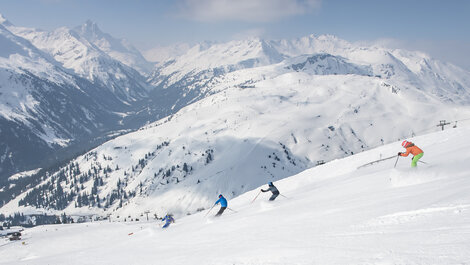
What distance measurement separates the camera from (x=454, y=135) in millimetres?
39062

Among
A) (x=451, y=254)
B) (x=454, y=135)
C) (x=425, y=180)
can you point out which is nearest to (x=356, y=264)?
(x=451, y=254)

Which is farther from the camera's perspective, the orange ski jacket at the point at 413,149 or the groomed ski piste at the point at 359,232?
the orange ski jacket at the point at 413,149

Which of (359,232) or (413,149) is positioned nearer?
(359,232)

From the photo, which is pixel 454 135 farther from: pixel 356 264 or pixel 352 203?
pixel 356 264

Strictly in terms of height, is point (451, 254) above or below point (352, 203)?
above

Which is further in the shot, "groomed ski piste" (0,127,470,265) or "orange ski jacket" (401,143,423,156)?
"orange ski jacket" (401,143,423,156)

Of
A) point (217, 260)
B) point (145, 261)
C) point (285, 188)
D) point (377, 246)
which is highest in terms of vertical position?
point (377, 246)

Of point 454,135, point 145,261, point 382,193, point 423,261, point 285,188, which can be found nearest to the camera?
point 423,261

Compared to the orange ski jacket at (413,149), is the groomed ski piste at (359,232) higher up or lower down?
lower down

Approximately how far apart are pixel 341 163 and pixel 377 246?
34.2m

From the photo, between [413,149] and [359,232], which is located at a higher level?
[413,149]

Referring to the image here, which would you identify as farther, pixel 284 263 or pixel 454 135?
pixel 454 135

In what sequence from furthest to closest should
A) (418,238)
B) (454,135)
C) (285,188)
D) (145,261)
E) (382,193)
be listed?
(285,188), (454,135), (382,193), (145,261), (418,238)

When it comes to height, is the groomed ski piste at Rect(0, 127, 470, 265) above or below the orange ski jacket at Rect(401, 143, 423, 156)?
below
